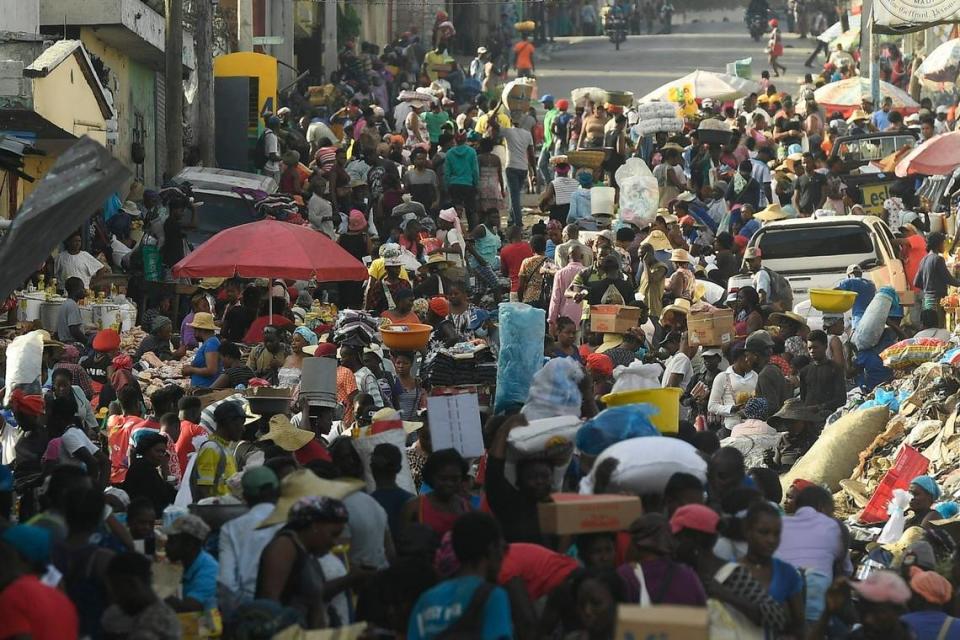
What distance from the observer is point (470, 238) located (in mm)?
25359

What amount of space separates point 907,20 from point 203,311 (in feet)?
37.5

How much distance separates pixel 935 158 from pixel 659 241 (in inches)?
201

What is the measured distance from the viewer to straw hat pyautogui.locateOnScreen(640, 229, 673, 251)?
23672 mm

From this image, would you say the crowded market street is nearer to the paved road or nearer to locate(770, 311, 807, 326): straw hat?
locate(770, 311, 807, 326): straw hat

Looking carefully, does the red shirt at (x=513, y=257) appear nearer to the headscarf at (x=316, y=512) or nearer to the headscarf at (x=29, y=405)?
the headscarf at (x=29, y=405)

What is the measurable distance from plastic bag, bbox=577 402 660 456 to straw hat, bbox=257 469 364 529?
147 cm

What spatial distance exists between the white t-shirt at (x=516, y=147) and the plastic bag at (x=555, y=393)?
17.2 m

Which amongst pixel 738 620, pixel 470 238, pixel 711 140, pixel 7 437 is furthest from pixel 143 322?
pixel 738 620

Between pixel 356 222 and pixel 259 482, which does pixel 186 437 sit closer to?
pixel 259 482

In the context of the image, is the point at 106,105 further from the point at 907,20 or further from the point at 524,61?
the point at 524,61

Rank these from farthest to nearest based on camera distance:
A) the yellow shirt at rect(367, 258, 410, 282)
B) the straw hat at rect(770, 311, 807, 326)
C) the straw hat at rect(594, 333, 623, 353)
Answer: the yellow shirt at rect(367, 258, 410, 282) → the straw hat at rect(770, 311, 807, 326) → the straw hat at rect(594, 333, 623, 353)

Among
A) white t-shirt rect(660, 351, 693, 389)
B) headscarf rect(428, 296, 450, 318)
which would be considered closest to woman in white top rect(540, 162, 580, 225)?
headscarf rect(428, 296, 450, 318)

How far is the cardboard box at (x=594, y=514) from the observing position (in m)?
8.96

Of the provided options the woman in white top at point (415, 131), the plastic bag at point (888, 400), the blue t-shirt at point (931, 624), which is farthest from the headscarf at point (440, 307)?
the woman in white top at point (415, 131)
